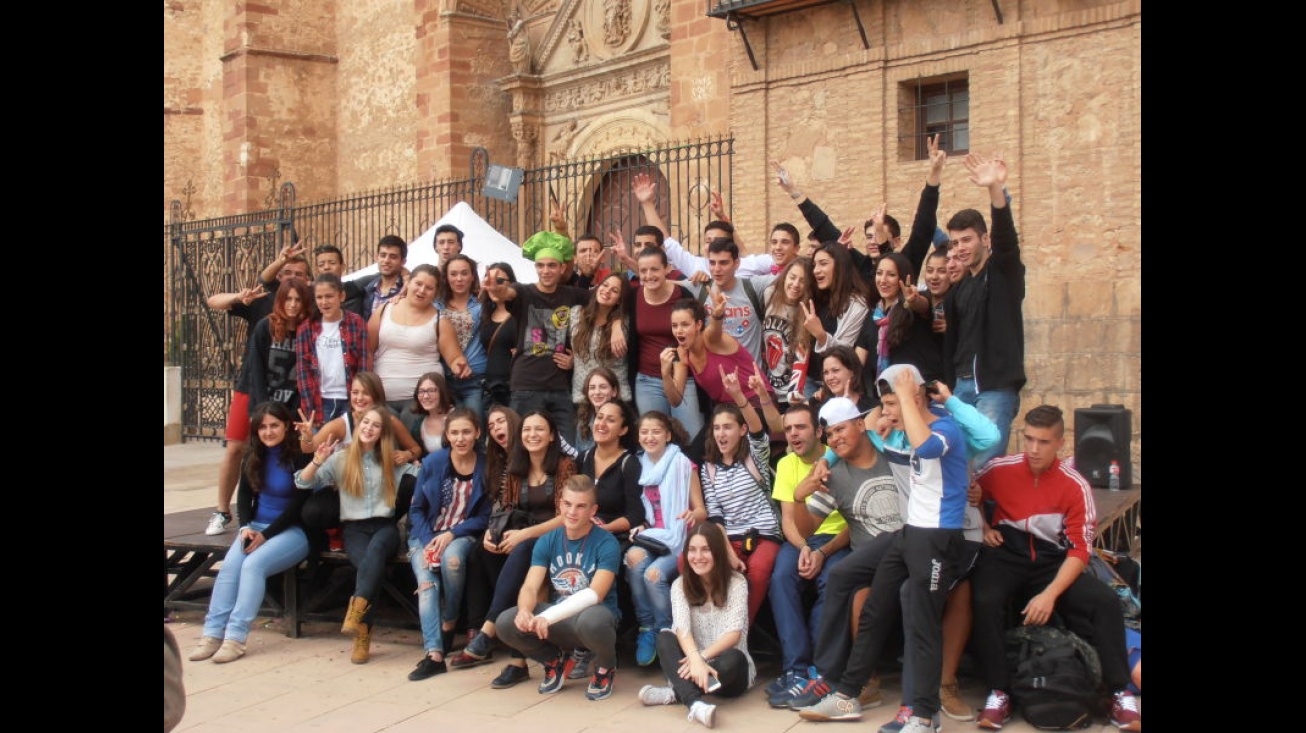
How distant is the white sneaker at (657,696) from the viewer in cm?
586

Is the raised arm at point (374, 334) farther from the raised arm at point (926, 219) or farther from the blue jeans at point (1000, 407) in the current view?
the blue jeans at point (1000, 407)

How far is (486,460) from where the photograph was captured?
689 centimetres

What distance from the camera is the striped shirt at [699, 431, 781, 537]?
6.32 metres

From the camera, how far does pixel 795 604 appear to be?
6.01m

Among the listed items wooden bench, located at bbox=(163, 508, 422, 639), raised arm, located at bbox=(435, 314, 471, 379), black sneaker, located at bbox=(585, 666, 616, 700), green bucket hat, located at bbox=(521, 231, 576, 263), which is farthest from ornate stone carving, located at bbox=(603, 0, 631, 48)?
black sneaker, located at bbox=(585, 666, 616, 700)

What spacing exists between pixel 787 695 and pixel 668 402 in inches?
83.6

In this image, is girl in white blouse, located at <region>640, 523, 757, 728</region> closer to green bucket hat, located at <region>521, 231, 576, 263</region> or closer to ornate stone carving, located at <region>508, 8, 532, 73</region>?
green bucket hat, located at <region>521, 231, 576, 263</region>

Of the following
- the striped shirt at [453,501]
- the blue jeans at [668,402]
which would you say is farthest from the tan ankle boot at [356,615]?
the blue jeans at [668,402]

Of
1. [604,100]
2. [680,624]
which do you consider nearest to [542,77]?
[604,100]

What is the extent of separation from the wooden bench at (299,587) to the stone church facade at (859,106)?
19.5 feet

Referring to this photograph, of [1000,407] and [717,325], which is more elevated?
[717,325]

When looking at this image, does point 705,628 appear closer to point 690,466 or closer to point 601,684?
point 601,684

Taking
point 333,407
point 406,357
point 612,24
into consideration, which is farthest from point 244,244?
point 406,357
